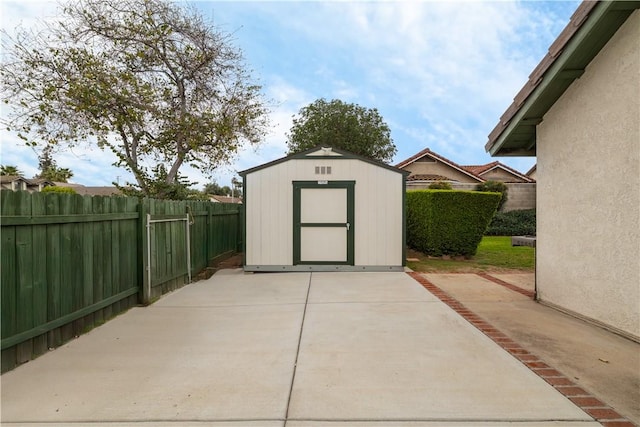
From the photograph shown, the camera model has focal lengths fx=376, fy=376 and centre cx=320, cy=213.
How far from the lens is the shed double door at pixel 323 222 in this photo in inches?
338

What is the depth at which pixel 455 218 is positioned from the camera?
1000 centimetres

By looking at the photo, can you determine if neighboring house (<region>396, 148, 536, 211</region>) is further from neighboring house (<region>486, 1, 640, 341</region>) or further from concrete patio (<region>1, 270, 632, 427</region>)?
concrete patio (<region>1, 270, 632, 427</region>)

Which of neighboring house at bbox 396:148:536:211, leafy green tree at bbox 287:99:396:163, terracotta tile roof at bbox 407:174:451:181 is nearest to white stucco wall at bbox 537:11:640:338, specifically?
neighboring house at bbox 396:148:536:211

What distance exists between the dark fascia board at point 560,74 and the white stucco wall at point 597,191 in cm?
10

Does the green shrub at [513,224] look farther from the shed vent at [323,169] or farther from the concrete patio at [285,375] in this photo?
the concrete patio at [285,375]

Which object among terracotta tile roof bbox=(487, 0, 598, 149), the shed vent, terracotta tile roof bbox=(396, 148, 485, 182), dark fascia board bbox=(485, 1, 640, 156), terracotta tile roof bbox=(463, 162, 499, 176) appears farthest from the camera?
terracotta tile roof bbox=(463, 162, 499, 176)

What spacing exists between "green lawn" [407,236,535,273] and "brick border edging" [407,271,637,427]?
3.94 metres

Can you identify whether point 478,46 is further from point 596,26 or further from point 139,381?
point 139,381

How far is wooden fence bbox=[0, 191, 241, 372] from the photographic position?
10.7ft

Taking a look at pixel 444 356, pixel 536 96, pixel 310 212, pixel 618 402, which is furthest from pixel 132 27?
pixel 618 402

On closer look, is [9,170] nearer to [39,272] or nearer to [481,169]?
[481,169]

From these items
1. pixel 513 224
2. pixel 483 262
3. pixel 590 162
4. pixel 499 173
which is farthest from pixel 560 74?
pixel 499 173

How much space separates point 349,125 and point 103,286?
20.7 meters

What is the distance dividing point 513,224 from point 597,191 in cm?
1496
